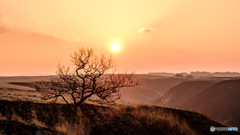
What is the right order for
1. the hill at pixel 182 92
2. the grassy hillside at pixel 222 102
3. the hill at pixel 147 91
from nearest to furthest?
the grassy hillside at pixel 222 102, the hill at pixel 182 92, the hill at pixel 147 91

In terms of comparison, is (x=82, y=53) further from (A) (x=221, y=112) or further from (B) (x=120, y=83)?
(A) (x=221, y=112)

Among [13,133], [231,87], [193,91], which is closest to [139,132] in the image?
[13,133]

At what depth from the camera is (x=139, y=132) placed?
5160 mm

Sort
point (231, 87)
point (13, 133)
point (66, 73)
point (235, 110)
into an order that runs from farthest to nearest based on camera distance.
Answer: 1. point (231, 87)
2. point (235, 110)
3. point (66, 73)
4. point (13, 133)

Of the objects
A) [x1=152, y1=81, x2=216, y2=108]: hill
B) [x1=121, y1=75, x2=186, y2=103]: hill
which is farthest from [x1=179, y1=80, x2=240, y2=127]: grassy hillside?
[x1=121, y1=75, x2=186, y2=103]: hill

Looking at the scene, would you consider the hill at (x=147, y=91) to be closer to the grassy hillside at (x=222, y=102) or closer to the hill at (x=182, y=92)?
the hill at (x=182, y=92)

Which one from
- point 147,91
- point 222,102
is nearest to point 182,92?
point 222,102

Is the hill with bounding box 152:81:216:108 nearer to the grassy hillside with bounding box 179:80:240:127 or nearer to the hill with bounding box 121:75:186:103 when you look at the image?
the grassy hillside with bounding box 179:80:240:127

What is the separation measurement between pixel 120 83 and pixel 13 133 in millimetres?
4770

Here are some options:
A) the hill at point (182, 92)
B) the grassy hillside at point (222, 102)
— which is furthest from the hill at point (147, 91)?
the grassy hillside at point (222, 102)

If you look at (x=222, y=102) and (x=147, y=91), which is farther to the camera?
(x=147, y=91)

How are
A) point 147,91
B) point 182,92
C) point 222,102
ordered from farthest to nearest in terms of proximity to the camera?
point 147,91, point 182,92, point 222,102

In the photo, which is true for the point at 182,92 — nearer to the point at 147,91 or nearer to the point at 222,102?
the point at 222,102

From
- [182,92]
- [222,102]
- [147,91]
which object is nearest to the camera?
[222,102]
